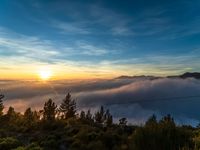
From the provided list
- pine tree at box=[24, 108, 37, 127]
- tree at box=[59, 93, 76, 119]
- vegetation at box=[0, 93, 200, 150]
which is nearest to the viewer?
vegetation at box=[0, 93, 200, 150]

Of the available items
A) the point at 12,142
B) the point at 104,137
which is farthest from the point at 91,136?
the point at 12,142

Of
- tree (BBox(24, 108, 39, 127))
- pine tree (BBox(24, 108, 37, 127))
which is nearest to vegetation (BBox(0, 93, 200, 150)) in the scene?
tree (BBox(24, 108, 39, 127))

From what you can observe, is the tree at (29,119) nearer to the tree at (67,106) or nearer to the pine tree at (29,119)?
the pine tree at (29,119)

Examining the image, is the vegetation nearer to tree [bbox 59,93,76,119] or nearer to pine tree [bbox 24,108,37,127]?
pine tree [bbox 24,108,37,127]

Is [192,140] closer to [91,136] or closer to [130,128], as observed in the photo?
[91,136]

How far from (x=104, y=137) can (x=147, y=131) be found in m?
11.0

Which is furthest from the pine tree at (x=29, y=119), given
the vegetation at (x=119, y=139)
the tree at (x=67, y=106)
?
the tree at (x=67, y=106)

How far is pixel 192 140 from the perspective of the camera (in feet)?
42.4

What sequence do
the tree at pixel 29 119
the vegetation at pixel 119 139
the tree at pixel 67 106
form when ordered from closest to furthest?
1. the vegetation at pixel 119 139
2. the tree at pixel 29 119
3. the tree at pixel 67 106

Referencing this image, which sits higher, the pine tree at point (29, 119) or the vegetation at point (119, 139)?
the vegetation at point (119, 139)

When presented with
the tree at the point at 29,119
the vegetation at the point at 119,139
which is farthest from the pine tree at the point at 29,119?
the vegetation at the point at 119,139

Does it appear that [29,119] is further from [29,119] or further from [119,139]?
[119,139]

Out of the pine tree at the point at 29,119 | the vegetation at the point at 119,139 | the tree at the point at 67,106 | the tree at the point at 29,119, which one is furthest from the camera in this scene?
the tree at the point at 67,106

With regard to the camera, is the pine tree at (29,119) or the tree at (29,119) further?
the pine tree at (29,119)
